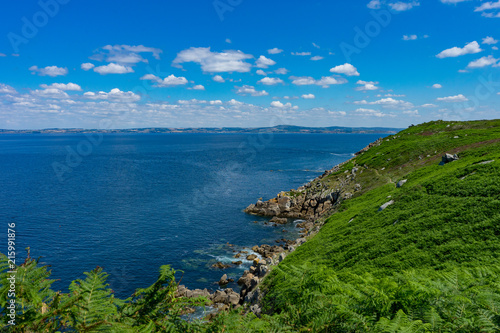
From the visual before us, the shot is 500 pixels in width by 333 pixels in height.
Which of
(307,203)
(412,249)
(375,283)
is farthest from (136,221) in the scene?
(375,283)

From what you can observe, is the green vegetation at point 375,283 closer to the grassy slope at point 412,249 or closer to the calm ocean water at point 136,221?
the grassy slope at point 412,249

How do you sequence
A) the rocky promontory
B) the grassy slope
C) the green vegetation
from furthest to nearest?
the rocky promontory < the grassy slope < the green vegetation

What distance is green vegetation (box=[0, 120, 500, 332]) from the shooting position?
19.8 feet

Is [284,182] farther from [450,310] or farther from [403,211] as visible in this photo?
[450,310]

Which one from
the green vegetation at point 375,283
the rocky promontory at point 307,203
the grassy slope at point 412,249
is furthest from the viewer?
the rocky promontory at point 307,203

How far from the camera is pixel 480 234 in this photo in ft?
56.7

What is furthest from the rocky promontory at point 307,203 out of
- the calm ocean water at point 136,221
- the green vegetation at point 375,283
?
the green vegetation at point 375,283

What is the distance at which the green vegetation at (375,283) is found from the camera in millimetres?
6043

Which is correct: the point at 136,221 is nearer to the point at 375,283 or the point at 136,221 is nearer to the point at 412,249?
the point at 412,249

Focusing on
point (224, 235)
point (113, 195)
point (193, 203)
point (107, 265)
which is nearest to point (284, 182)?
point (193, 203)

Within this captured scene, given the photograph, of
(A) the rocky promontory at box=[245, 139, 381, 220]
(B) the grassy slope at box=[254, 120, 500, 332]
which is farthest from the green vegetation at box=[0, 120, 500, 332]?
(A) the rocky promontory at box=[245, 139, 381, 220]

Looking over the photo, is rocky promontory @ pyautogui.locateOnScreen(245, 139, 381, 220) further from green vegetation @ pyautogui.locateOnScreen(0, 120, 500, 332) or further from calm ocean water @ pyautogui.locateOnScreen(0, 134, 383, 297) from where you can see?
green vegetation @ pyautogui.locateOnScreen(0, 120, 500, 332)

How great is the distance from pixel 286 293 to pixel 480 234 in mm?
15189

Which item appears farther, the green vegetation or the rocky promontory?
the rocky promontory
